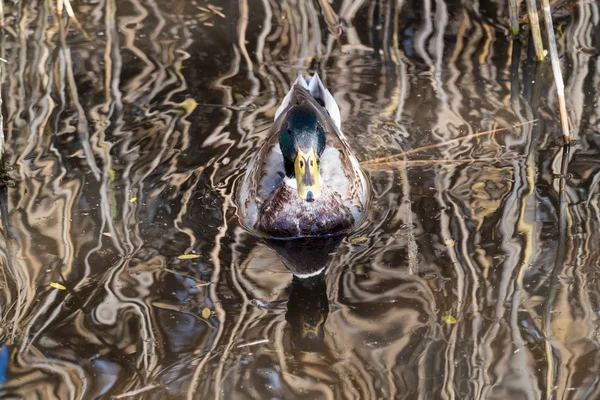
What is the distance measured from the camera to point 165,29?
922 centimetres

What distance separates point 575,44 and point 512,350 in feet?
14.7

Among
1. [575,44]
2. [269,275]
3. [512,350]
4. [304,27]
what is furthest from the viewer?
[304,27]

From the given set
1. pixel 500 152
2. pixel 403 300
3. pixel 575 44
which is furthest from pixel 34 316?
pixel 575 44

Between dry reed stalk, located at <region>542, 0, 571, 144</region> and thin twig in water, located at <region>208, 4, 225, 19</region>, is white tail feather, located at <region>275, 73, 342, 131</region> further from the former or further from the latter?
thin twig in water, located at <region>208, 4, 225, 19</region>

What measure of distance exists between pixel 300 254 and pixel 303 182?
1.52ft

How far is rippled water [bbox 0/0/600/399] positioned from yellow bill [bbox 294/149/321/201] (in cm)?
39

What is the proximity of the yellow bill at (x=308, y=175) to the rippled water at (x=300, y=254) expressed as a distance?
39cm

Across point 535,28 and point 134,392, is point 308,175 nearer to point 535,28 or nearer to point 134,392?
point 134,392

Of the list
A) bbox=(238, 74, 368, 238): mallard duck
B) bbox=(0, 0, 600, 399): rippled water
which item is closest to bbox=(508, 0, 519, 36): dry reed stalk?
bbox=(0, 0, 600, 399): rippled water

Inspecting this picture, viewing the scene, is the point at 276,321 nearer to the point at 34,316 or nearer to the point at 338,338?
the point at 338,338

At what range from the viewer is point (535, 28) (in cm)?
759

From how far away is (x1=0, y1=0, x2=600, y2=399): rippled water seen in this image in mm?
4527

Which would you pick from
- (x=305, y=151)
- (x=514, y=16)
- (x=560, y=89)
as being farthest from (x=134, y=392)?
(x=514, y=16)

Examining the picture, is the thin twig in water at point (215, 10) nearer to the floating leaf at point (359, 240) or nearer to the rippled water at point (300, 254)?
the rippled water at point (300, 254)
